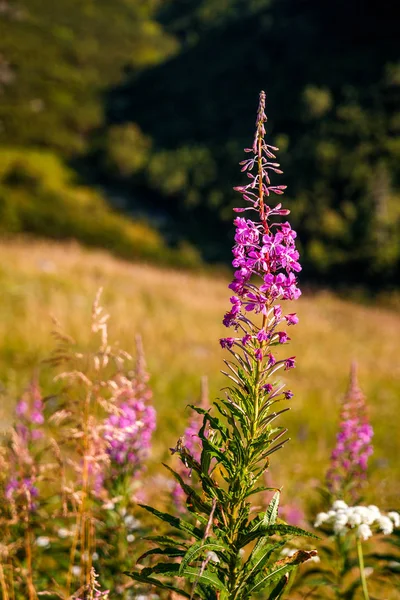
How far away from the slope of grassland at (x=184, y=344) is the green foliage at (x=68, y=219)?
14460mm

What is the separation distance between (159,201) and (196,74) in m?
14.6

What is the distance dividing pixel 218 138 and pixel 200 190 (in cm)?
507

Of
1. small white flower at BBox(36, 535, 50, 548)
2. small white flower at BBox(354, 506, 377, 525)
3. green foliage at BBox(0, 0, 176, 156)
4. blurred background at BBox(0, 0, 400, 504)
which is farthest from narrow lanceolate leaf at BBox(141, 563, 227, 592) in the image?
green foliage at BBox(0, 0, 176, 156)

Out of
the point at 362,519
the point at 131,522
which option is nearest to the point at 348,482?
the point at 362,519

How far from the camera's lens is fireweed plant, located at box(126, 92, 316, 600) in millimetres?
1639

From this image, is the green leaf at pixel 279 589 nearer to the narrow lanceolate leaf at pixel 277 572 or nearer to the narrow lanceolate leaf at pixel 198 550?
the narrow lanceolate leaf at pixel 277 572

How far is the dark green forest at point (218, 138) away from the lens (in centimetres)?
2967

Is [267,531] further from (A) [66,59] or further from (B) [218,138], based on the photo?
(A) [66,59]

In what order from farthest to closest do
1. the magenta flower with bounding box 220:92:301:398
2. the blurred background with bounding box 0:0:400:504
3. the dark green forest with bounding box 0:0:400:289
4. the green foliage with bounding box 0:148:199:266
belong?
the green foliage with bounding box 0:148:199:266 < the dark green forest with bounding box 0:0:400:289 < the blurred background with bounding box 0:0:400:504 < the magenta flower with bounding box 220:92:301:398

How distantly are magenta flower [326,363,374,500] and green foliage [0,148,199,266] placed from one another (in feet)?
92.7

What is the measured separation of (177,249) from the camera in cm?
3638

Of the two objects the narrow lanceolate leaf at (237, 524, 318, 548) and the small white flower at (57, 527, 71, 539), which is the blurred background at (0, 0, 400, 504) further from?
the narrow lanceolate leaf at (237, 524, 318, 548)

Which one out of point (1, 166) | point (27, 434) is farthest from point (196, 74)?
point (27, 434)

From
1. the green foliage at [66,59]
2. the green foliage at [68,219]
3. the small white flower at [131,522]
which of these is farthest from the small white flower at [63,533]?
the green foliage at [66,59]
